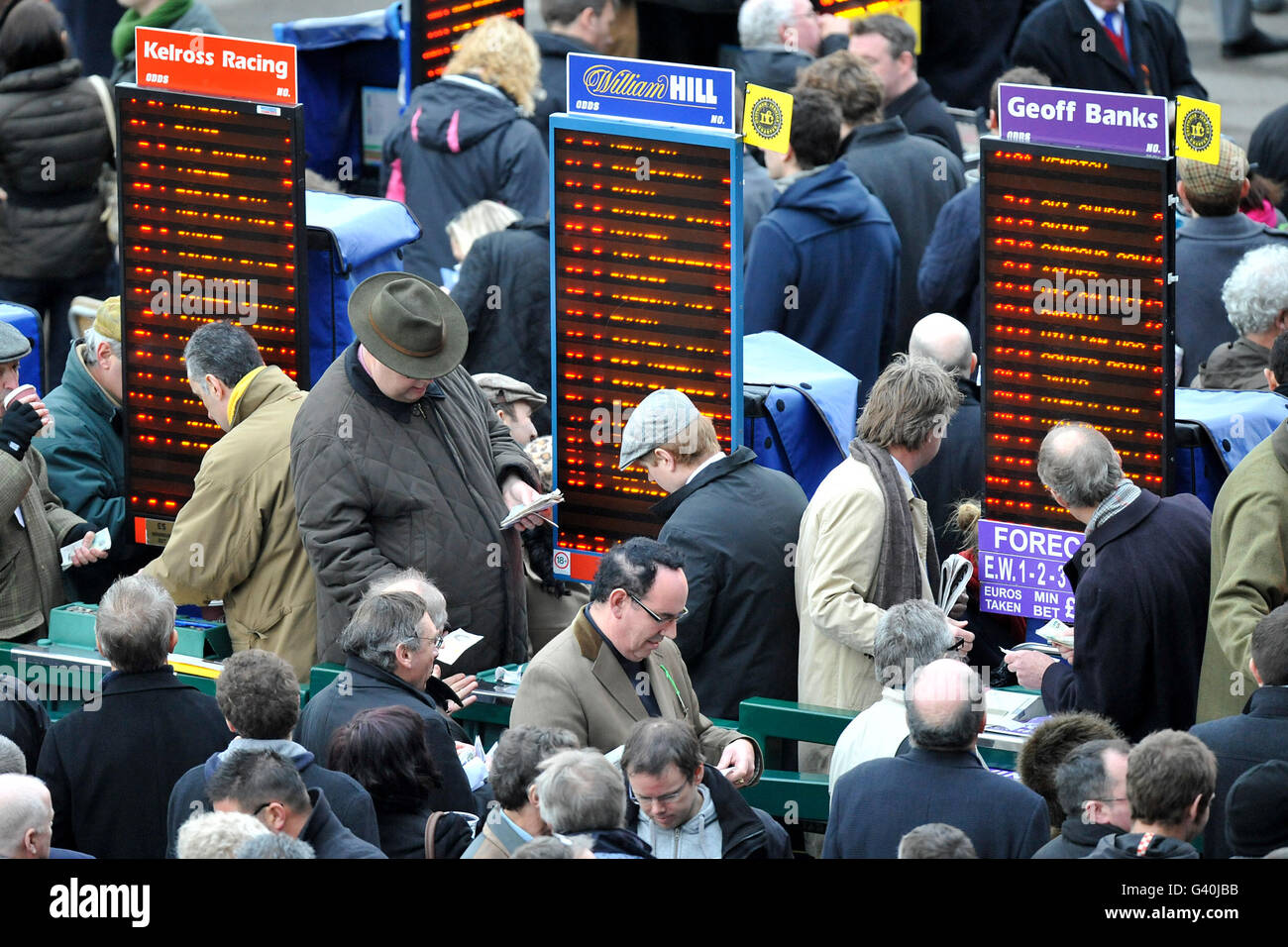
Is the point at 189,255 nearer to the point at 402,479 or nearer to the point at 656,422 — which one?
the point at 402,479

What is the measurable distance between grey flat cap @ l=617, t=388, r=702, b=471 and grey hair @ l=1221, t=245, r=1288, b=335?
231cm

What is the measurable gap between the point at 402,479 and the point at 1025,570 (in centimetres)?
207

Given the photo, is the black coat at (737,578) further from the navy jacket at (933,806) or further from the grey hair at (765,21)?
the grey hair at (765,21)

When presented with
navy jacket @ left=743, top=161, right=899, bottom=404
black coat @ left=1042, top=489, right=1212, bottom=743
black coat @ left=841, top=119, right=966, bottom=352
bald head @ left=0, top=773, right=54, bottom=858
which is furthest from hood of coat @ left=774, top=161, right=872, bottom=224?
bald head @ left=0, top=773, right=54, bottom=858

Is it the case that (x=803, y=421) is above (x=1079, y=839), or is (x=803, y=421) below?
above

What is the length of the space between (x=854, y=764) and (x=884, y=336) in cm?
391

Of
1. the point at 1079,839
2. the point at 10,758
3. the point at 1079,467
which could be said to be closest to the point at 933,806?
the point at 1079,839

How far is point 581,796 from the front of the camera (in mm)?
5145

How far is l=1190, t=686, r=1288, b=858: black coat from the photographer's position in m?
5.81

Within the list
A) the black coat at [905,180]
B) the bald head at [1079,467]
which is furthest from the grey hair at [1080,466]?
the black coat at [905,180]

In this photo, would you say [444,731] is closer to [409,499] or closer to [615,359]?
[409,499]

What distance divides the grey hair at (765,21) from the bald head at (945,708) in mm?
7231

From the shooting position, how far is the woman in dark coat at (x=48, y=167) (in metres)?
10.5

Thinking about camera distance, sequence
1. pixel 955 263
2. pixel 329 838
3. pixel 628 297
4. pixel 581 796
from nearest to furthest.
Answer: pixel 581 796
pixel 329 838
pixel 628 297
pixel 955 263
